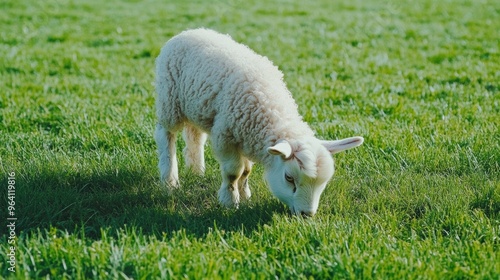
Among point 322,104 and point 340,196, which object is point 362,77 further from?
point 340,196

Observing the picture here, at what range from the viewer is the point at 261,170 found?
5.90 m

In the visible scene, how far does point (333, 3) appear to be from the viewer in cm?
1625

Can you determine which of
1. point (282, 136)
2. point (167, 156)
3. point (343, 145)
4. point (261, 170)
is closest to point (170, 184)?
point (167, 156)

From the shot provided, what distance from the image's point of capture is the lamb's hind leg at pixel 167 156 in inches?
224

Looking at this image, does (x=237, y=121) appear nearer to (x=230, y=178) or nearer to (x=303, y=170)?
(x=230, y=178)

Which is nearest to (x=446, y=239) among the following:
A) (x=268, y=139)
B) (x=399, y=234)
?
(x=399, y=234)

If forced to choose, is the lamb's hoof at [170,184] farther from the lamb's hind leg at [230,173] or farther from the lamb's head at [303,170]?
the lamb's head at [303,170]

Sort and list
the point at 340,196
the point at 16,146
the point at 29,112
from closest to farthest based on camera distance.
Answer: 1. the point at 340,196
2. the point at 16,146
3. the point at 29,112

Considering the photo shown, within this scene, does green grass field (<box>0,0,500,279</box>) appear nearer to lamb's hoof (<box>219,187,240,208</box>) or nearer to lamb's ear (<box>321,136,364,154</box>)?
lamb's hoof (<box>219,187,240,208</box>)

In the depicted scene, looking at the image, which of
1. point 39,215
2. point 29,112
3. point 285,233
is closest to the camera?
point 285,233

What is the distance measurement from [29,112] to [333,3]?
10210mm

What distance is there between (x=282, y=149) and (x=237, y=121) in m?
0.65

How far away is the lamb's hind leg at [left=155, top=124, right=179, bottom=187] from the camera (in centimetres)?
568

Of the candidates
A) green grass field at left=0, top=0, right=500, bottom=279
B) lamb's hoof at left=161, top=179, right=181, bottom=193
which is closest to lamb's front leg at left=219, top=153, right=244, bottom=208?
green grass field at left=0, top=0, right=500, bottom=279
